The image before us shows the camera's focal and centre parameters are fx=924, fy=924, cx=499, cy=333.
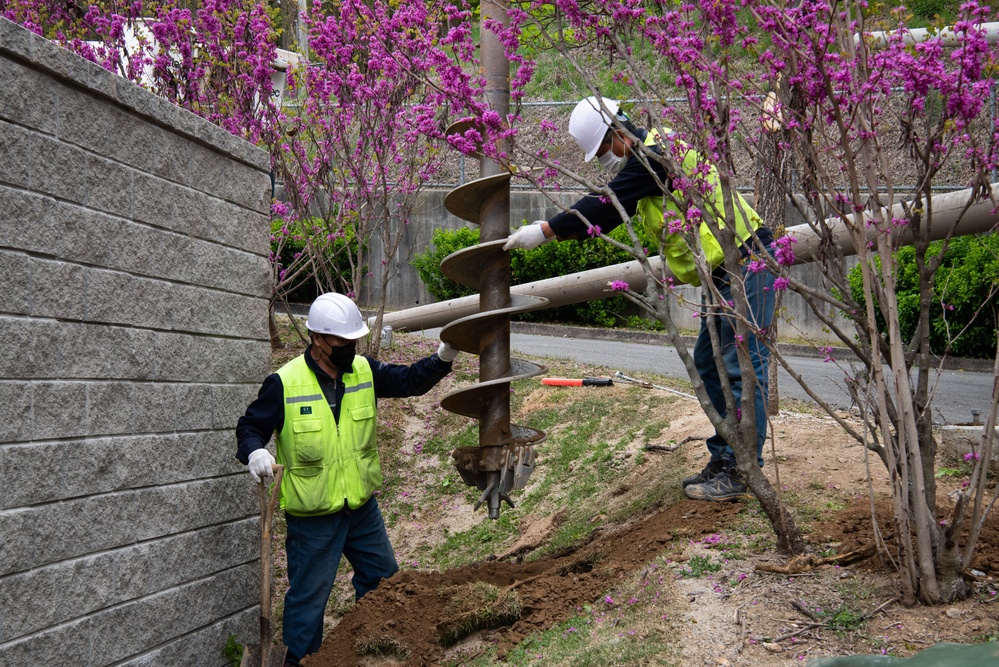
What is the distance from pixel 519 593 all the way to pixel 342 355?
5.12 feet

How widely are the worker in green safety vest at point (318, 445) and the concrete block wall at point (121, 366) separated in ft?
0.94

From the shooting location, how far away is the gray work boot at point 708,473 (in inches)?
209

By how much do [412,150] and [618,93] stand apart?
43.3ft

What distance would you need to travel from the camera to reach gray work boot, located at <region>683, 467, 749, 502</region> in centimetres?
517

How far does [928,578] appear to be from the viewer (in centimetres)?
362

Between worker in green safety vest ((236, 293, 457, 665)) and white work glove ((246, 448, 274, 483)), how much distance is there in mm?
131

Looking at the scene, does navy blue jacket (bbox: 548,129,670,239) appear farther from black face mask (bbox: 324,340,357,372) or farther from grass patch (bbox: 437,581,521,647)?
grass patch (bbox: 437,581,521,647)

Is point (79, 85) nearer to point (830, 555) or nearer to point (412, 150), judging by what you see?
point (830, 555)

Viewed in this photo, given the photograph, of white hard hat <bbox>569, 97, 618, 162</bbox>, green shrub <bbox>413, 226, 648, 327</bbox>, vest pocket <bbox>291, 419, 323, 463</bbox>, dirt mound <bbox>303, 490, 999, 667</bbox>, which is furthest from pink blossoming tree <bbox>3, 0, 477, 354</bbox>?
green shrub <bbox>413, 226, 648, 327</bbox>

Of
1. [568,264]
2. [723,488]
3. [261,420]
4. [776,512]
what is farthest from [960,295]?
[261,420]

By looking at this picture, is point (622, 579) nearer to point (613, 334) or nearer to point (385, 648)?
point (385, 648)

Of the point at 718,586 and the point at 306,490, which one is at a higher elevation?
the point at 306,490

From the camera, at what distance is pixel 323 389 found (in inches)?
193

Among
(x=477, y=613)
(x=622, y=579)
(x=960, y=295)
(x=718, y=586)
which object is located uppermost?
(x=960, y=295)
